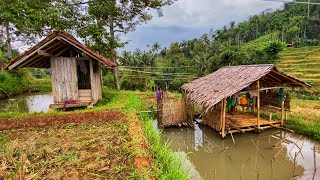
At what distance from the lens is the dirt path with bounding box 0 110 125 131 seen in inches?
253

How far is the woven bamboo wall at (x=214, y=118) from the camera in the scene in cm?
947

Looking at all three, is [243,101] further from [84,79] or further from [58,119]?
[58,119]

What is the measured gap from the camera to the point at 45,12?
1070 cm

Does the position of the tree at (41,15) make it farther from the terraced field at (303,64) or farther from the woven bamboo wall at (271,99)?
the terraced field at (303,64)

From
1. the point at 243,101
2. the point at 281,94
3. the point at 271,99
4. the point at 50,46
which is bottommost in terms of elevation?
the point at 243,101

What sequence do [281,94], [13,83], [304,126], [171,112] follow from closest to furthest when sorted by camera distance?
1. [304,126]
2. [281,94]
3. [171,112]
4. [13,83]

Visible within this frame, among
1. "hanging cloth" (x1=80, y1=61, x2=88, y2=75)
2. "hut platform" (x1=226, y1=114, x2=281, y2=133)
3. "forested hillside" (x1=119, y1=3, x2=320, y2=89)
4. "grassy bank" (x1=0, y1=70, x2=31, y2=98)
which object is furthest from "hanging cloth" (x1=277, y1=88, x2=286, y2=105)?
"grassy bank" (x1=0, y1=70, x2=31, y2=98)

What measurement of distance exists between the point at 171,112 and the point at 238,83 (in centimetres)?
333

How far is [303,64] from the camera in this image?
3139 centimetres

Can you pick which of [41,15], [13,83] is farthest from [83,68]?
[13,83]

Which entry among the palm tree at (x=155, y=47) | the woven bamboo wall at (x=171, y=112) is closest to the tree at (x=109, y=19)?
the woven bamboo wall at (x=171, y=112)

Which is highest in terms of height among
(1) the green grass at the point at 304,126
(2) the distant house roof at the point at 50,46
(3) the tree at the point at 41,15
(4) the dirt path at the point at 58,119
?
(3) the tree at the point at 41,15

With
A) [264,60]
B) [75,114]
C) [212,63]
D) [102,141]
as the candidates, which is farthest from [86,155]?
[264,60]

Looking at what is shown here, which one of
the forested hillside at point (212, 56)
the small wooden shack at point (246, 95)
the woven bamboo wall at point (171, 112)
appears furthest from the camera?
the forested hillside at point (212, 56)
